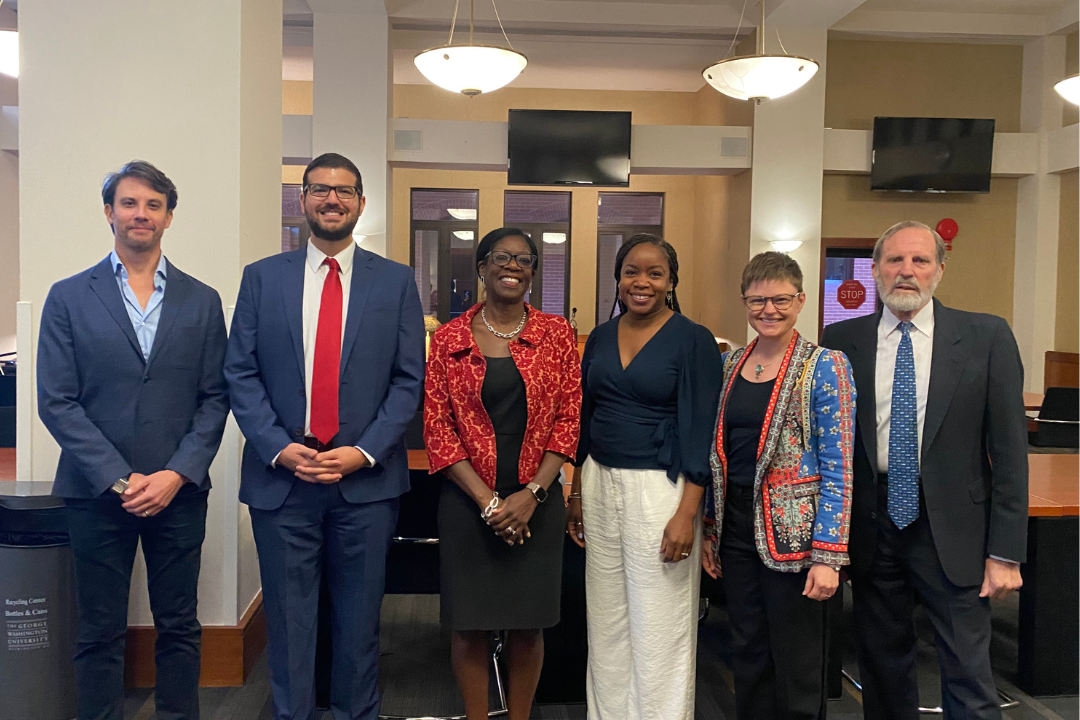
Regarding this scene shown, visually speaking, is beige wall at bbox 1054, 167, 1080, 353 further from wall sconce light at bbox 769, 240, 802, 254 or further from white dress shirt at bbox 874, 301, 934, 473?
white dress shirt at bbox 874, 301, 934, 473

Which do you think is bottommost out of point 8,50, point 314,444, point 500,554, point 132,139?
point 500,554

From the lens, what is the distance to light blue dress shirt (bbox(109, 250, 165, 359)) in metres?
2.29

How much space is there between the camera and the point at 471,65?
5352mm

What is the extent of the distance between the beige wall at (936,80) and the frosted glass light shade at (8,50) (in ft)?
26.9

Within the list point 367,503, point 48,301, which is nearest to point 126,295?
point 48,301

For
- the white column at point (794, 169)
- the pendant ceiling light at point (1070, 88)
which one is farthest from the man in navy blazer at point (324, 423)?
the white column at point (794, 169)

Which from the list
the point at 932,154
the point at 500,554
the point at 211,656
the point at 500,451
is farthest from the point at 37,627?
the point at 932,154

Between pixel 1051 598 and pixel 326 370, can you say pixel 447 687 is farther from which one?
pixel 1051 598

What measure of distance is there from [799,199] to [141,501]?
802 centimetres

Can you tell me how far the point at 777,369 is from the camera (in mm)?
2146

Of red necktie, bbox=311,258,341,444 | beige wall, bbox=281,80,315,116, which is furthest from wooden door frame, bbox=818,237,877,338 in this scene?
red necktie, bbox=311,258,341,444

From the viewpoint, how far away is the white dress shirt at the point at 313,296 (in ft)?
7.15

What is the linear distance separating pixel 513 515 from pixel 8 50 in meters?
4.58

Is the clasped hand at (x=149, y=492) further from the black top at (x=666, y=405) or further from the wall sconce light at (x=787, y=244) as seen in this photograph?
the wall sconce light at (x=787, y=244)
